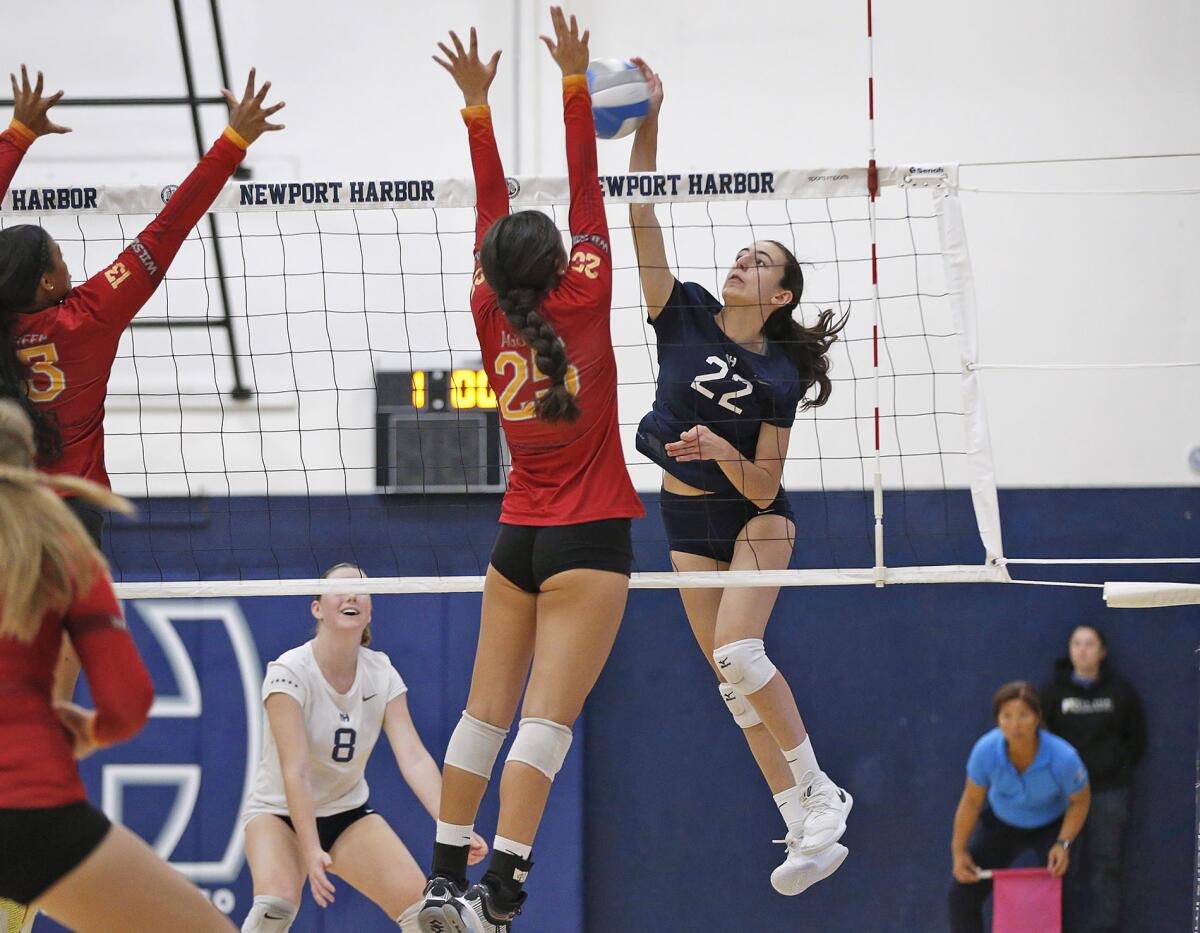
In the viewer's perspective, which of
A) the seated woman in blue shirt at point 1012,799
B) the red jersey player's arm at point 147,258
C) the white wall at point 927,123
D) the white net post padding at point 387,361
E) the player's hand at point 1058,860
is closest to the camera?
the red jersey player's arm at point 147,258

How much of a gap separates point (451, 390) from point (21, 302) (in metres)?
3.54

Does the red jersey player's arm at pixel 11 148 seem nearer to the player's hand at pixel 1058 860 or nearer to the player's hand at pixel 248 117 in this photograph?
the player's hand at pixel 248 117

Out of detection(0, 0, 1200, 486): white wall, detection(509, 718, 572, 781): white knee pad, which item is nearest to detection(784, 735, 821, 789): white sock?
detection(509, 718, 572, 781): white knee pad

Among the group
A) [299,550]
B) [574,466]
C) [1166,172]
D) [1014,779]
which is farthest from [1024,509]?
[574,466]

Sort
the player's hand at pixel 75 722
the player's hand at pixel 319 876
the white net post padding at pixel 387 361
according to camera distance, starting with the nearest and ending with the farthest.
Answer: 1. the player's hand at pixel 75 722
2. the player's hand at pixel 319 876
3. the white net post padding at pixel 387 361

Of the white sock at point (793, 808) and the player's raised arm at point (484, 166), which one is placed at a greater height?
the player's raised arm at point (484, 166)

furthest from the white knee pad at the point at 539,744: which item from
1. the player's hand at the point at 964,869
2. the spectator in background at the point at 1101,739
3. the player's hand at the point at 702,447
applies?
the spectator in background at the point at 1101,739

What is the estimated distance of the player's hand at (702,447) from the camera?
4496 mm

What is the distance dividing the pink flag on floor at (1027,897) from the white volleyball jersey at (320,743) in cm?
337

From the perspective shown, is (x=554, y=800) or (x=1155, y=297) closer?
(x=554, y=800)

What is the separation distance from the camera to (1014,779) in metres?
7.25

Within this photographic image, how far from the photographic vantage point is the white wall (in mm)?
8008

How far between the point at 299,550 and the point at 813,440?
281 cm

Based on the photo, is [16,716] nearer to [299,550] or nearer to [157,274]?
[157,274]
